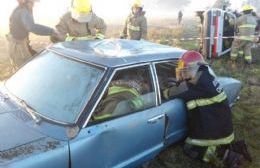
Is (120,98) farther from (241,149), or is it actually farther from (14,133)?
(241,149)

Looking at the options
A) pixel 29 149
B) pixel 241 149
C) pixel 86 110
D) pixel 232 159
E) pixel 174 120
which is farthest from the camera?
pixel 241 149

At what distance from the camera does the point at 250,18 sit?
425 inches

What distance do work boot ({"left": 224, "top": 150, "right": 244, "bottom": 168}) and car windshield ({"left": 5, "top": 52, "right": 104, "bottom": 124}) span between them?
213 centimetres

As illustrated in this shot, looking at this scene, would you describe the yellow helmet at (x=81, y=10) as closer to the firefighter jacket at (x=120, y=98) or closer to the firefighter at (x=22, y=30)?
the firefighter at (x=22, y=30)

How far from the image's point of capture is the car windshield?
399cm

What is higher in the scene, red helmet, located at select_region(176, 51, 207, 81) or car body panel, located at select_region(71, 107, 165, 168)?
red helmet, located at select_region(176, 51, 207, 81)

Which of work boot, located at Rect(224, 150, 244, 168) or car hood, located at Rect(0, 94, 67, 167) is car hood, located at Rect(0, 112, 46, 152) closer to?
car hood, located at Rect(0, 94, 67, 167)

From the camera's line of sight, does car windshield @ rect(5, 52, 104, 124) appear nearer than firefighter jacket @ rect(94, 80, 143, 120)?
Yes

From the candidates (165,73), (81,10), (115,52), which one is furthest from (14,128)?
(81,10)

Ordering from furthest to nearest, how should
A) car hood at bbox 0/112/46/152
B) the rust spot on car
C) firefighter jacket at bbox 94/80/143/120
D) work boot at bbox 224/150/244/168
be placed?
1. work boot at bbox 224/150/244/168
2. firefighter jacket at bbox 94/80/143/120
3. car hood at bbox 0/112/46/152
4. the rust spot on car

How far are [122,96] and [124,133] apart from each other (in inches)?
19.4

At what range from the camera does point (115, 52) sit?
471 cm

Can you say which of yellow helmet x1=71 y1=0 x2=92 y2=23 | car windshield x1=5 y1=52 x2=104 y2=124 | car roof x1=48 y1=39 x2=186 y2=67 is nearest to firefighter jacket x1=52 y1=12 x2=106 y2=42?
yellow helmet x1=71 y1=0 x2=92 y2=23

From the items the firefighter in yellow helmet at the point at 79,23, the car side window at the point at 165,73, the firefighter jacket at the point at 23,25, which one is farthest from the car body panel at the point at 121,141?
the firefighter jacket at the point at 23,25
